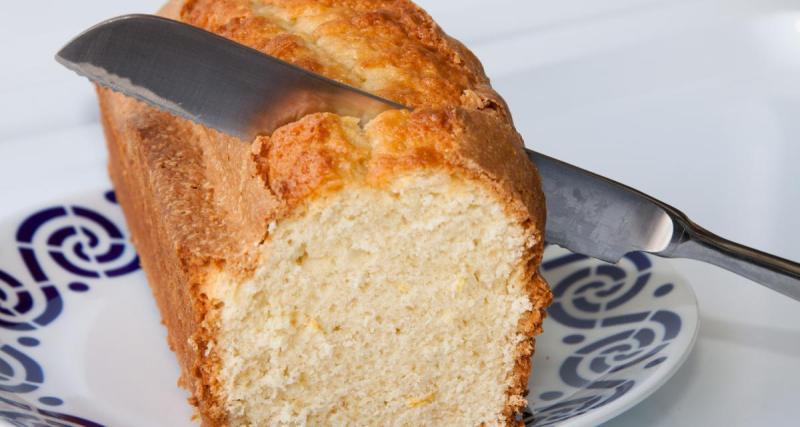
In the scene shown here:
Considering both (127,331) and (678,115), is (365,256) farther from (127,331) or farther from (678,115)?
(678,115)

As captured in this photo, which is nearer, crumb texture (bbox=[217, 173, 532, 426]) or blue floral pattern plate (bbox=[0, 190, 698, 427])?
crumb texture (bbox=[217, 173, 532, 426])

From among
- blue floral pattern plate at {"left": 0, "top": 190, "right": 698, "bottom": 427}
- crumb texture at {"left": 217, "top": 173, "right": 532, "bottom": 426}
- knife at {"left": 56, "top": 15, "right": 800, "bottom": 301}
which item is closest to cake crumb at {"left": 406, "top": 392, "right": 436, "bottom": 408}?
crumb texture at {"left": 217, "top": 173, "right": 532, "bottom": 426}

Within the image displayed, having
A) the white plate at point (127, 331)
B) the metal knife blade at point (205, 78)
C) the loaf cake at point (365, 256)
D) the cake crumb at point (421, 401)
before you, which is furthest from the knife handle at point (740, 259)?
the metal knife blade at point (205, 78)

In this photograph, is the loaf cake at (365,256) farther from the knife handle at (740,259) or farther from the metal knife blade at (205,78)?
the knife handle at (740,259)

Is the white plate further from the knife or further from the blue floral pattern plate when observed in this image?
the knife

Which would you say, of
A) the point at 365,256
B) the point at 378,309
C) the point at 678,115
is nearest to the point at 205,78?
the point at 365,256

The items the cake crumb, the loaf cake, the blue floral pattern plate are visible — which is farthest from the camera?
the blue floral pattern plate

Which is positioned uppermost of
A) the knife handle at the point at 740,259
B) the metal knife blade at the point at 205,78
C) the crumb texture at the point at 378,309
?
the metal knife blade at the point at 205,78
